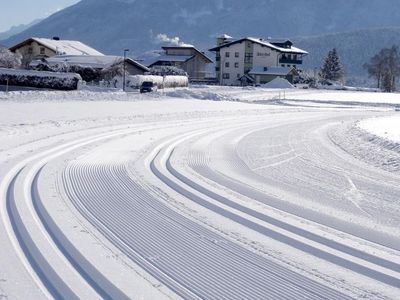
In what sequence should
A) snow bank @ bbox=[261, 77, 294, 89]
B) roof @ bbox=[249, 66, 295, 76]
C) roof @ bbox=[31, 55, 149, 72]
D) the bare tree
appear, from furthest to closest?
the bare tree < roof @ bbox=[249, 66, 295, 76] < snow bank @ bbox=[261, 77, 294, 89] < roof @ bbox=[31, 55, 149, 72]

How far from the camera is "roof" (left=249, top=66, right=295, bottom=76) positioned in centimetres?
10593

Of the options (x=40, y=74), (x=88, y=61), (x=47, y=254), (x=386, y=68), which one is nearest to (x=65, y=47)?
(x=88, y=61)

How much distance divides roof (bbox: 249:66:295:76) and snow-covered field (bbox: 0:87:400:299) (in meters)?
88.8

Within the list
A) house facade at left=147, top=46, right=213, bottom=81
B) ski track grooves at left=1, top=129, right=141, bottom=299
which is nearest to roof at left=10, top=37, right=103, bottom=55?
house facade at left=147, top=46, right=213, bottom=81

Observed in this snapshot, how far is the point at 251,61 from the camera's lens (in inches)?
4373

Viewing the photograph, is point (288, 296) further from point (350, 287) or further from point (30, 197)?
point (30, 197)

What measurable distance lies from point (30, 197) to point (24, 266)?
→ 3.31 meters

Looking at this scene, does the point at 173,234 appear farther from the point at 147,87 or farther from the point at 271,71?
the point at 271,71

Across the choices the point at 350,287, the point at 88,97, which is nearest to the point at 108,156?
the point at 350,287

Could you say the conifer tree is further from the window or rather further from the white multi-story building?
the window

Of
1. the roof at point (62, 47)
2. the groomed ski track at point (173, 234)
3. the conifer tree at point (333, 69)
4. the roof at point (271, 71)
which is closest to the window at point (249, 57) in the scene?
the roof at point (271, 71)

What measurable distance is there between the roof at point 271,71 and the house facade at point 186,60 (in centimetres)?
895

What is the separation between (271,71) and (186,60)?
14.8m

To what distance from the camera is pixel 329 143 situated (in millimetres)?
19594
